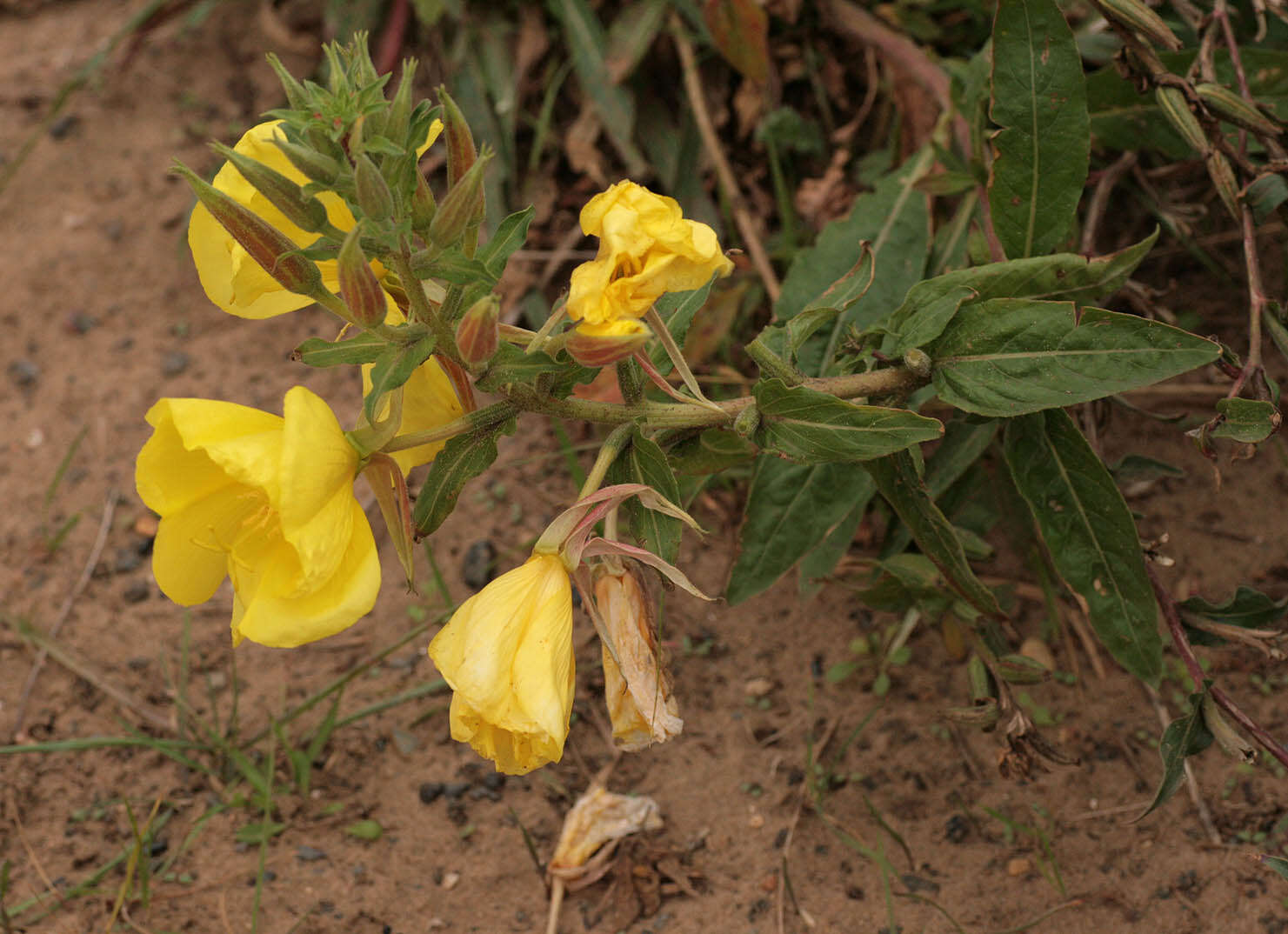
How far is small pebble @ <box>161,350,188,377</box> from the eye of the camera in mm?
2598

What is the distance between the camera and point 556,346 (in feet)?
3.97


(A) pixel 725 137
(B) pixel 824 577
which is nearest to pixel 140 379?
(A) pixel 725 137

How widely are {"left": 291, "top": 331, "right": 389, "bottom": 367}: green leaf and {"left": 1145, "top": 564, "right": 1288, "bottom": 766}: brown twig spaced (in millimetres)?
1060

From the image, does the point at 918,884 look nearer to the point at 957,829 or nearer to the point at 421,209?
the point at 957,829

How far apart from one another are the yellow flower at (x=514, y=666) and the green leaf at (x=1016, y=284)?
572 mm

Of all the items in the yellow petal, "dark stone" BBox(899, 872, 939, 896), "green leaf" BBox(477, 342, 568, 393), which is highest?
"green leaf" BBox(477, 342, 568, 393)

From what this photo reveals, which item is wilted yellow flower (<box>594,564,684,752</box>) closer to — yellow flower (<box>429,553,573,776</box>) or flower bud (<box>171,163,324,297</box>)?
yellow flower (<box>429,553,573,776</box>)

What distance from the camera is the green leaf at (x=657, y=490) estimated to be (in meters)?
1.29

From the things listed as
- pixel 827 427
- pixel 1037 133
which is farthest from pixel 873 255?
pixel 827 427

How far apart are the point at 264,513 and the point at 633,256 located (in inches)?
18.7

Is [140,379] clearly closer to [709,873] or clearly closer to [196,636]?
[196,636]

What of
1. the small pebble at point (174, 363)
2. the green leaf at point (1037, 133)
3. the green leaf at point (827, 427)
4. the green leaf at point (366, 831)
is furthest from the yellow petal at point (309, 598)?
the small pebble at point (174, 363)

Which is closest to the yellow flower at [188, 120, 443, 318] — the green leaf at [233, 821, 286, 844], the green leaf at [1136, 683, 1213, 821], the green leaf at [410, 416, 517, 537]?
the green leaf at [410, 416, 517, 537]

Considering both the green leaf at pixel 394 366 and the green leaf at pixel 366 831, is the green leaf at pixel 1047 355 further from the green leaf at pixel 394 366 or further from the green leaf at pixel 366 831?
the green leaf at pixel 366 831
